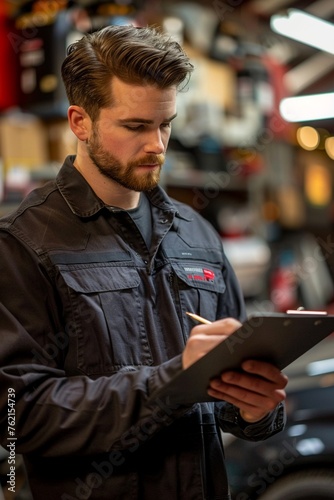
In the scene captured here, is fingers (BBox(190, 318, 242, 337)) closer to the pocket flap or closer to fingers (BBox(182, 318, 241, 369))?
fingers (BBox(182, 318, 241, 369))

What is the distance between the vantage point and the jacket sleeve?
1.45m

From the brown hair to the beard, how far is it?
8 centimetres

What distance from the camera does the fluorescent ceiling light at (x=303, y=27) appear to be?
15.0ft

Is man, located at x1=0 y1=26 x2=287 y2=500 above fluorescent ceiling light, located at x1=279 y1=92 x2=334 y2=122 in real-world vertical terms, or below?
above

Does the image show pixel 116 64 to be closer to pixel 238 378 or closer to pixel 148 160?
pixel 148 160

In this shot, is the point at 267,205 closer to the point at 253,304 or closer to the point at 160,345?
the point at 253,304

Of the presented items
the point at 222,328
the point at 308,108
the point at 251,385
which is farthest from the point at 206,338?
the point at 308,108

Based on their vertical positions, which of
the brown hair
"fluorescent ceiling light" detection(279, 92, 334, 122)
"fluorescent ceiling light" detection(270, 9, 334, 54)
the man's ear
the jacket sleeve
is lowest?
"fluorescent ceiling light" detection(279, 92, 334, 122)

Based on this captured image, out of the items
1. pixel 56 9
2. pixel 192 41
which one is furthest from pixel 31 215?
pixel 192 41

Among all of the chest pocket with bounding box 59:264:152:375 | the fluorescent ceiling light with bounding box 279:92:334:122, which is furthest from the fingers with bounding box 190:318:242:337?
the fluorescent ceiling light with bounding box 279:92:334:122

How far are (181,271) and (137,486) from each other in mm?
489

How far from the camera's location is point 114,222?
1683 millimetres

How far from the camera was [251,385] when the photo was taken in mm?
1406

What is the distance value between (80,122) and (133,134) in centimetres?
14
